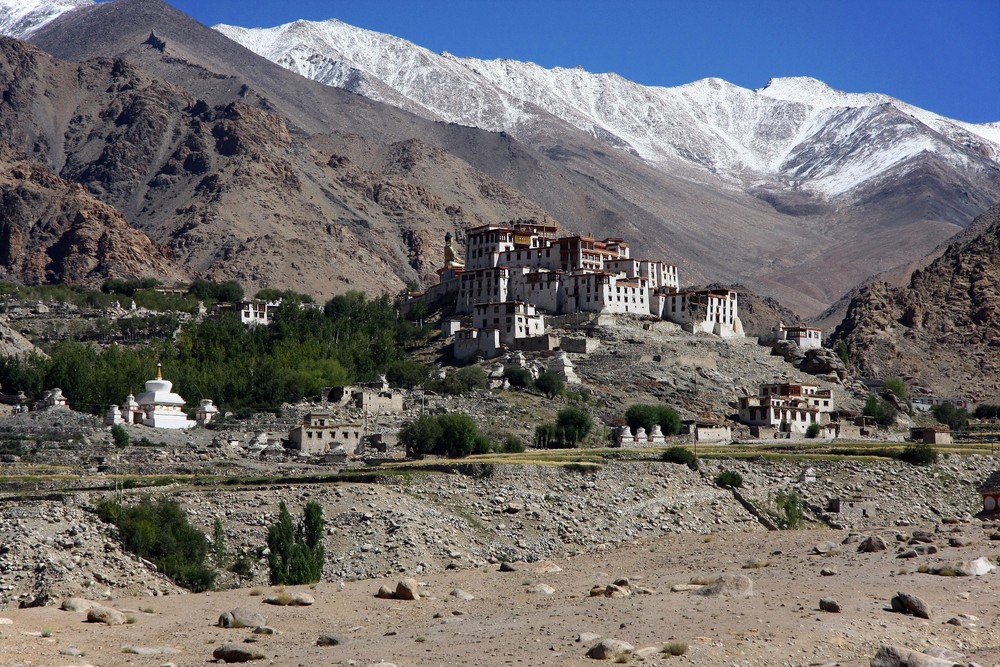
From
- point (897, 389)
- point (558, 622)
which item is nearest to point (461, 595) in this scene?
point (558, 622)

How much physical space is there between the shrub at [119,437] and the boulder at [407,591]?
3094 centimetres

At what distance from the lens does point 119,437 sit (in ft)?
225

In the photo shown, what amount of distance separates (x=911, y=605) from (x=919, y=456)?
33032 millimetres

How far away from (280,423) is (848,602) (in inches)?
1805

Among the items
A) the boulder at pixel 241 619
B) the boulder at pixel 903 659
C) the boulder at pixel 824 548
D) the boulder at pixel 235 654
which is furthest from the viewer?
the boulder at pixel 824 548

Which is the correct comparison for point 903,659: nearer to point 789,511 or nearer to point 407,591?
point 407,591

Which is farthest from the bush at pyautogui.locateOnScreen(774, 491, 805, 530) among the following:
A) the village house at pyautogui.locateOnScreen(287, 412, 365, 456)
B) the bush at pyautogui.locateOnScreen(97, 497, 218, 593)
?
the bush at pyautogui.locateOnScreen(97, 497, 218, 593)

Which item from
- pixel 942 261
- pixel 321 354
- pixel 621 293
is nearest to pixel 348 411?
pixel 321 354

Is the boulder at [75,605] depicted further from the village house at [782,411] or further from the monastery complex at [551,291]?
the monastery complex at [551,291]

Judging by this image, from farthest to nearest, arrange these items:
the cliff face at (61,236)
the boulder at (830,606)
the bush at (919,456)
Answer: the cliff face at (61,236) → the bush at (919,456) → the boulder at (830,606)

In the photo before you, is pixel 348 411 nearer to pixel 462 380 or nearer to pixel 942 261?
pixel 462 380

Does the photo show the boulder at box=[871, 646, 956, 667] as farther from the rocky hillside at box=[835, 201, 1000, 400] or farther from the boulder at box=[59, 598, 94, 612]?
the rocky hillside at box=[835, 201, 1000, 400]

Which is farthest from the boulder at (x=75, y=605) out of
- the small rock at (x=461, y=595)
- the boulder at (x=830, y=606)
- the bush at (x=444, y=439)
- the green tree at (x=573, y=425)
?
the green tree at (x=573, y=425)

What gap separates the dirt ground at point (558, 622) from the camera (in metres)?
31.4
